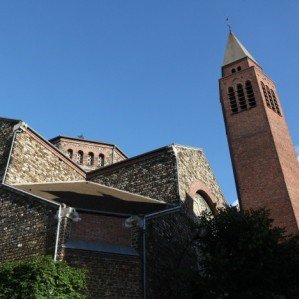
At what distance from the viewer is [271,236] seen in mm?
14195

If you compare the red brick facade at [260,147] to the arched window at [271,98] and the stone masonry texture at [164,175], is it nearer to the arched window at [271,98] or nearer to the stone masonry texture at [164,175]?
the arched window at [271,98]

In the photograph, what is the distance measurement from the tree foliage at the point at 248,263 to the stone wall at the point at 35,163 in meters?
8.27

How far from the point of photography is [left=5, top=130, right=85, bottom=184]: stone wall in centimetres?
1695

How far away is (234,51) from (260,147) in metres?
10.2

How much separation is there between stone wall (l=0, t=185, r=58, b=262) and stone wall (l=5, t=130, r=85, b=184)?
210 centimetres

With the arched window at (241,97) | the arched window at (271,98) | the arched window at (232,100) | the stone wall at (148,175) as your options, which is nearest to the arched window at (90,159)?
the stone wall at (148,175)

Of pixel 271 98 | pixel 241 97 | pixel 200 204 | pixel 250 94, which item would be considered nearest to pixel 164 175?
pixel 200 204

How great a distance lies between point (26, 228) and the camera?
13.6m

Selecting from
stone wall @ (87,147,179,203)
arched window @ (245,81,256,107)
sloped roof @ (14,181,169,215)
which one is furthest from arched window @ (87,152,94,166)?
arched window @ (245,81,256,107)

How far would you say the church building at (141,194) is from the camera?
1276 centimetres

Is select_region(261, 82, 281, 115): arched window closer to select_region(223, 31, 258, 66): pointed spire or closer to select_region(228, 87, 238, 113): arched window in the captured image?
select_region(228, 87, 238, 113): arched window

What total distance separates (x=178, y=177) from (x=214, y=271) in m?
6.24

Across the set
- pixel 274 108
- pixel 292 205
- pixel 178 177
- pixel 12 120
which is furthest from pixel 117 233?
pixel 274 108

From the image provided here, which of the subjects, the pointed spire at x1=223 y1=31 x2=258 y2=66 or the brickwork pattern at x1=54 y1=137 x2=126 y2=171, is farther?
the brickwork pattern at x1=54 y1=137 x2=126 y2=171
